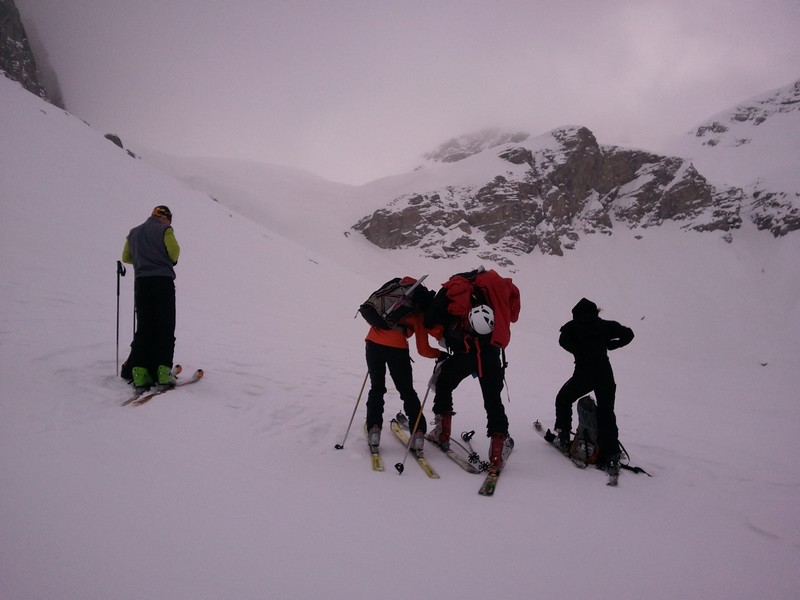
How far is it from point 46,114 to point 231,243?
53.0ft

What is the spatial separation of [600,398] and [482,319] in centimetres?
181

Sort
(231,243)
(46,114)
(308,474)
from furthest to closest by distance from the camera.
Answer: (46,114)
(231,243)
(308,474)

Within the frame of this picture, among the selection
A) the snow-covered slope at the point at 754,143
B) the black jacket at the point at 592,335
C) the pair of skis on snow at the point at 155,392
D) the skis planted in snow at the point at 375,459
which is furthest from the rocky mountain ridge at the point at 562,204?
the skis planted in snow at the point at 375,459

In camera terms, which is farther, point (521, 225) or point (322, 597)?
point (521, 225)

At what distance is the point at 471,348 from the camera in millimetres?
3732

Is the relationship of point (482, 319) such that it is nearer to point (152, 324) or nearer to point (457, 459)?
point (457, 459)

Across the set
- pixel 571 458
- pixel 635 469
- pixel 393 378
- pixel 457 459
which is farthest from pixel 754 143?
pixel 393 378

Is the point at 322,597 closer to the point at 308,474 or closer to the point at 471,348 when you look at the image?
the point at 308,474

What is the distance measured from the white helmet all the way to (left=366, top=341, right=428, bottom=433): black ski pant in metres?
0.80

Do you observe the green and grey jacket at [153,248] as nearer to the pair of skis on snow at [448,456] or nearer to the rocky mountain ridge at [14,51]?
the pair of skis on snow at [448,456]

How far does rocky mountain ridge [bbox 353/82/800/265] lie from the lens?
45.7 metres

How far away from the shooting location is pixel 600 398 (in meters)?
4.04

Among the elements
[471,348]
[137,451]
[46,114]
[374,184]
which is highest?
[374,184]

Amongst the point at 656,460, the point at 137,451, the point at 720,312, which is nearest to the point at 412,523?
the point at 137,451
